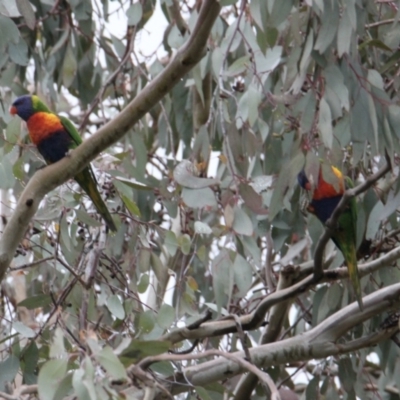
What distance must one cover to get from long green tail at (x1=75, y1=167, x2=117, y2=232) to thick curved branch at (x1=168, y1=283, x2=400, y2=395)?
492mm

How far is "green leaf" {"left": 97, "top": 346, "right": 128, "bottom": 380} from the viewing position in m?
1.44

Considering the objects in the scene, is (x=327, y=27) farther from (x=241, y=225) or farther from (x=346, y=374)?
(x=346, y=374)

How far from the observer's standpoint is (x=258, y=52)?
237cm

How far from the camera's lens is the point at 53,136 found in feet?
9.20

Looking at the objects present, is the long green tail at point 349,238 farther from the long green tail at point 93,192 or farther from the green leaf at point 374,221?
the long green tail at point 93,192

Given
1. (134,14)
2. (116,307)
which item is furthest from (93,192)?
(134,14)

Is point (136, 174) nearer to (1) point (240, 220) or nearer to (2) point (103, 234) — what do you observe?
(2) point (103, 234)

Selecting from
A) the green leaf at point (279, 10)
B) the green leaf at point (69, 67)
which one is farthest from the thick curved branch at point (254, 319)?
the green leaf at point (69, 67)

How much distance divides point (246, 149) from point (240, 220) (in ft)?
0.79

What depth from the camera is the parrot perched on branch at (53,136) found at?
2431mm

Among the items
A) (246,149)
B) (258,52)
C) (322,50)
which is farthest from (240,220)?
(258,52)

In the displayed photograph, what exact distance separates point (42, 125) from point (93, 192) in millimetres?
593

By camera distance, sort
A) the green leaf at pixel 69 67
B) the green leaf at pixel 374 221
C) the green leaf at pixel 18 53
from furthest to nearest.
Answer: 1. the green leaf at pixel 69 67
2. the green leaf at pixel 18 53
3. the green leaf at pixel 374 221

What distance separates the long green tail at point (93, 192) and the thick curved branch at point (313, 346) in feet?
1.61
